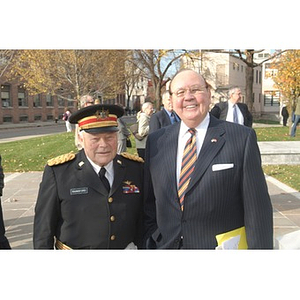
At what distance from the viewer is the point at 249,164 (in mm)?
1929

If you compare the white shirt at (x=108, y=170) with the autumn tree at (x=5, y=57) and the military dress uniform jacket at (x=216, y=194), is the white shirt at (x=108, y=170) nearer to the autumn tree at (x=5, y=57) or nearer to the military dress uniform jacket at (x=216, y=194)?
the military dress uniform jacket at (x=216, y=194)

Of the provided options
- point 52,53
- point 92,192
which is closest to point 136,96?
point 52,53

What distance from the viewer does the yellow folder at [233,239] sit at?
76.6 inches

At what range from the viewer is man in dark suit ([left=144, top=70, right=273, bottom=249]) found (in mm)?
1940

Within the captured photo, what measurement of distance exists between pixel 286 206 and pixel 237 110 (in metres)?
1.79

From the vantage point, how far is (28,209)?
6316 millimetres

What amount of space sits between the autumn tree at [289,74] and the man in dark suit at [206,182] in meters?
14.0

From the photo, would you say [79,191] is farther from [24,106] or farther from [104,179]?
[24,106]

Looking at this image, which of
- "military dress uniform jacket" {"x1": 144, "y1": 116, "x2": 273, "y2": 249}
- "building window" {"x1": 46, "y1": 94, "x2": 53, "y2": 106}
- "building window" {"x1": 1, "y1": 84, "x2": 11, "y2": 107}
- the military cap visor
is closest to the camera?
"military dress uniform jacket" {"x1": 144, "y1": 116, "x2": 273, "y2": 249}

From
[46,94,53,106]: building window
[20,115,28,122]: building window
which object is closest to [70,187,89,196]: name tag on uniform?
[20,115,28,122]: building window

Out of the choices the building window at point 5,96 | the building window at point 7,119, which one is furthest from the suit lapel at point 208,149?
the building window at point 5,96

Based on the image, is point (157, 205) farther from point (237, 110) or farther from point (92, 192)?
point (237, 110)

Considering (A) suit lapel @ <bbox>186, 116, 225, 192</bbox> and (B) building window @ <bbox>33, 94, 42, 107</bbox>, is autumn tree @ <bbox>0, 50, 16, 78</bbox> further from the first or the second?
(B) building window @ <bbox>33, 94, 42, 107</bbox>

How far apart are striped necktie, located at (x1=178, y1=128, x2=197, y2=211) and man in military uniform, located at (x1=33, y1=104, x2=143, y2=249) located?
1.22 feet
